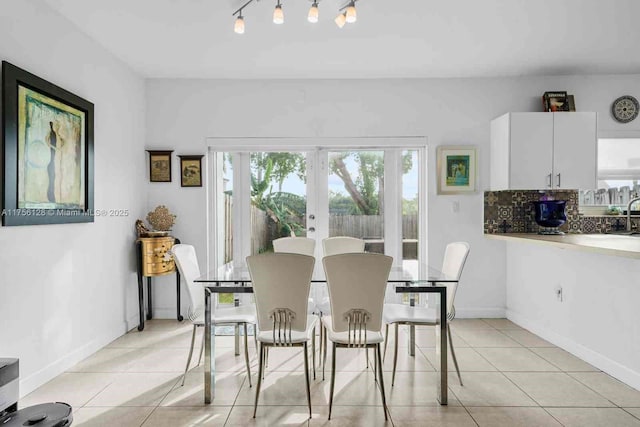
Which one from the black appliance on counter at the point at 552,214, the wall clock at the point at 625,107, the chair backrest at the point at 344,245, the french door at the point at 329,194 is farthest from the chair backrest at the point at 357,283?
the wall clock at the point at 625,107

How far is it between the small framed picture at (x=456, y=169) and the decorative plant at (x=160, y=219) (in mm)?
2812

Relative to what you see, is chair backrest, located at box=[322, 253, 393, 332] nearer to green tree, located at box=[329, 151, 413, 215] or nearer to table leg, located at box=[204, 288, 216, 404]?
table leg, located at box=[204, 288, 216, 404]

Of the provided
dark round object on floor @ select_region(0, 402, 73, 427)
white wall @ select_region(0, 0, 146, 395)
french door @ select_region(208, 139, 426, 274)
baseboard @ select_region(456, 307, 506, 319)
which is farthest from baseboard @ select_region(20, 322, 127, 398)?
baseboard @ select_region(456, 307, 506, 319)

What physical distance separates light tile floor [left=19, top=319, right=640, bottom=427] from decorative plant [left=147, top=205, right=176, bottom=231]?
3.97ft

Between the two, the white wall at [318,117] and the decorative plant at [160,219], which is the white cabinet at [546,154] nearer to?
the white wall at [318,117]

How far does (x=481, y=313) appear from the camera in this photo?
452 centimetres

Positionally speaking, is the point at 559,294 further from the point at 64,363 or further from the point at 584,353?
the point at 64,363

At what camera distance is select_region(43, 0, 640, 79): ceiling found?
9.75 feet

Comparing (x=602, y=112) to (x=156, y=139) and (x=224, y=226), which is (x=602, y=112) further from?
(x=156, y=139)

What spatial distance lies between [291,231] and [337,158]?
0.95 meters

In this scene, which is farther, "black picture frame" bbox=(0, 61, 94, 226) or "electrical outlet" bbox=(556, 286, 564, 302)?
"electrical outlet" bbox=(556, 286, 564, 302)

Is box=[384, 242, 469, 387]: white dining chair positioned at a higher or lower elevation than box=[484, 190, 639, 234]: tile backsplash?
lower

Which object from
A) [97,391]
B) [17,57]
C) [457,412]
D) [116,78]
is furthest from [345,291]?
[116,78]

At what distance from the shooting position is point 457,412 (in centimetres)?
244
